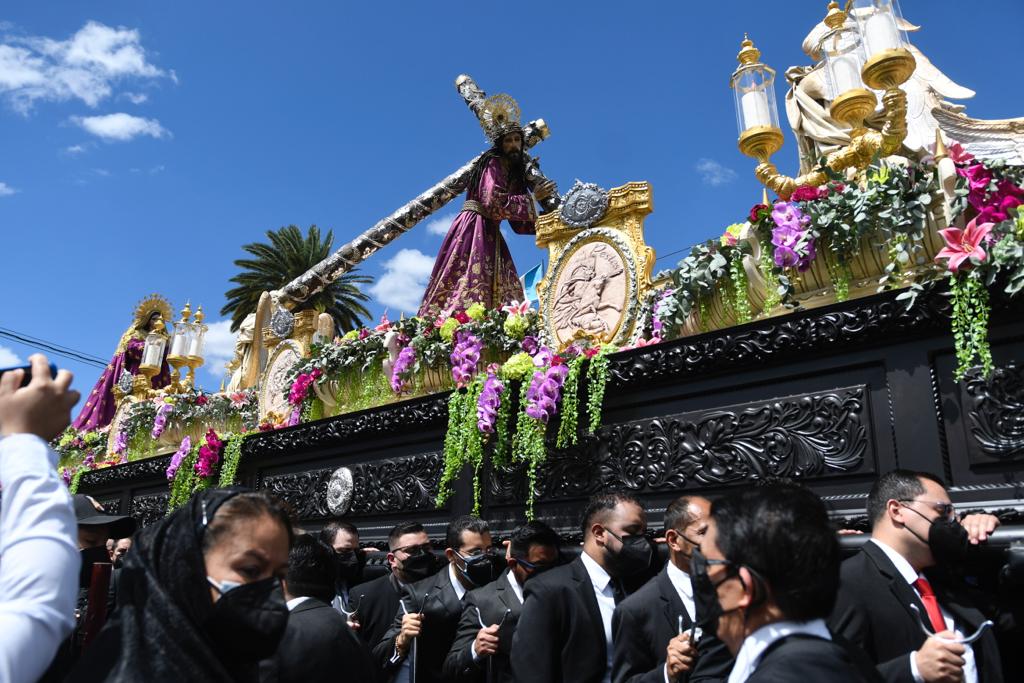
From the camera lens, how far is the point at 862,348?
15.2ft

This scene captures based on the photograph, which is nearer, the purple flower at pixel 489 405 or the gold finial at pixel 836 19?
the gold finial at pixel 836 19

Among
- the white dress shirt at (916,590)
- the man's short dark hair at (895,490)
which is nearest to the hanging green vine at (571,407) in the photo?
the man's short dark hair at (895,490)

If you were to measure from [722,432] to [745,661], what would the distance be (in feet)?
11.5

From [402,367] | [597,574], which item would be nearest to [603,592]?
[597,574]

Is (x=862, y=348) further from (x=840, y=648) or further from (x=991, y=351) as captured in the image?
(x=840, y=648)

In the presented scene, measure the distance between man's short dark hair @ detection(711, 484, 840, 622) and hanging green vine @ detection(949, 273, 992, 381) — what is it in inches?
106

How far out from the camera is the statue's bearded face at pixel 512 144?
8.66 meters

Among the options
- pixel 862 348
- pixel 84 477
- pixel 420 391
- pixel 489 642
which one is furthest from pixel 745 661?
pixel 84 477

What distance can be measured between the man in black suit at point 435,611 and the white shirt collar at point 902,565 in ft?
7.69

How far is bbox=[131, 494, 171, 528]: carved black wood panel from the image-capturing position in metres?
10.5

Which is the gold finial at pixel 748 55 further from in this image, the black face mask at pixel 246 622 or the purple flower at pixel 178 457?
the purple flower at pixel 178 457

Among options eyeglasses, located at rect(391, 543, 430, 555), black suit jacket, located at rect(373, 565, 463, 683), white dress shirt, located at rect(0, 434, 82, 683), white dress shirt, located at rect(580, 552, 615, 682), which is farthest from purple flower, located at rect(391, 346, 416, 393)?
white dress shirt, located at rect(0, 434, 82, 683)

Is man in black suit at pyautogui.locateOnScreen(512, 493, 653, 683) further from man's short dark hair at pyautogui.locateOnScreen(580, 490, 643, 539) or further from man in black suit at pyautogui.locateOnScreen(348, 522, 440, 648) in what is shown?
man in black suit at pyautogui.locateOnScreen(348, 522, 440, 648)

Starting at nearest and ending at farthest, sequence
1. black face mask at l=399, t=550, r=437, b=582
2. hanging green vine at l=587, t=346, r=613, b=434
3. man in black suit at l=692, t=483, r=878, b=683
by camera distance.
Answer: man in black suit at l=692, t=483, r=878, b=683 → black face mask at l=399, t=550, r=437, b=582 → hanging green vine at l=587, t=346, r=613, b=434
